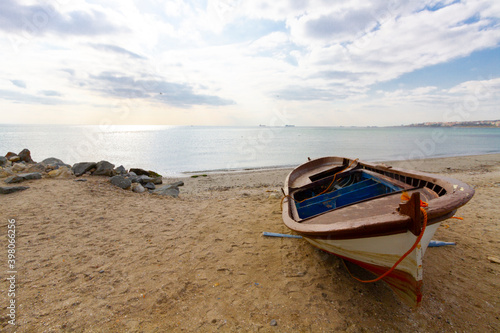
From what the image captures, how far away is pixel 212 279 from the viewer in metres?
3.75

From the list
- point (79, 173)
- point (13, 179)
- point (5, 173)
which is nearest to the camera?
point (13, 179)

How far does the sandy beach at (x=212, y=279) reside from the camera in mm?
2891

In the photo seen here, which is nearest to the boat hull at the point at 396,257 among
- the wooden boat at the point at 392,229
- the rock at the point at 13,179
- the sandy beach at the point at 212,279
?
the wooden boat at the point at 392,229

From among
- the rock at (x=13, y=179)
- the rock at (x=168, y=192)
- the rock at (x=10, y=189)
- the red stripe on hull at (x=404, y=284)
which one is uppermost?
the rock at (x=13, y=179)

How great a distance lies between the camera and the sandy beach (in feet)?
9.48

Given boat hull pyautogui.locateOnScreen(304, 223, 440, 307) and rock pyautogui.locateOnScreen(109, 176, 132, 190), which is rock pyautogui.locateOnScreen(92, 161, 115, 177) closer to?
rock pyautogui.locateOnScreen(109, 176, 132, 190)

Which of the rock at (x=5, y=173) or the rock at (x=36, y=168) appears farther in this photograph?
the rock at (x=36, y=168)

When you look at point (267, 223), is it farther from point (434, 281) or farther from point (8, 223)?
point (8, 223)

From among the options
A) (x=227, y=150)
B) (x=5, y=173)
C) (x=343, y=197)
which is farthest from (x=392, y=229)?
(x=227, y=150)

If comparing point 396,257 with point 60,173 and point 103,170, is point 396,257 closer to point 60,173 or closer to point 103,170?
point 103,170

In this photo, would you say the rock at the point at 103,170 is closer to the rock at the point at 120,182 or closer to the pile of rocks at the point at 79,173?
the pile of rocks at the point at 79,173

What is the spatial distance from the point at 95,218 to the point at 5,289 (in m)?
2.78

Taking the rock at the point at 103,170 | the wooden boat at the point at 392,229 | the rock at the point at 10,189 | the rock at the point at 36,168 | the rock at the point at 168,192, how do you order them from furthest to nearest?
1. the rock at the point at 103,170
2. the rock at the point at 36,168
3. the rock at the point at 168,192
4. the rock at the point at 10,189
5. the wooden boat at the point at 392,229

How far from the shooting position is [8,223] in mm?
5305
